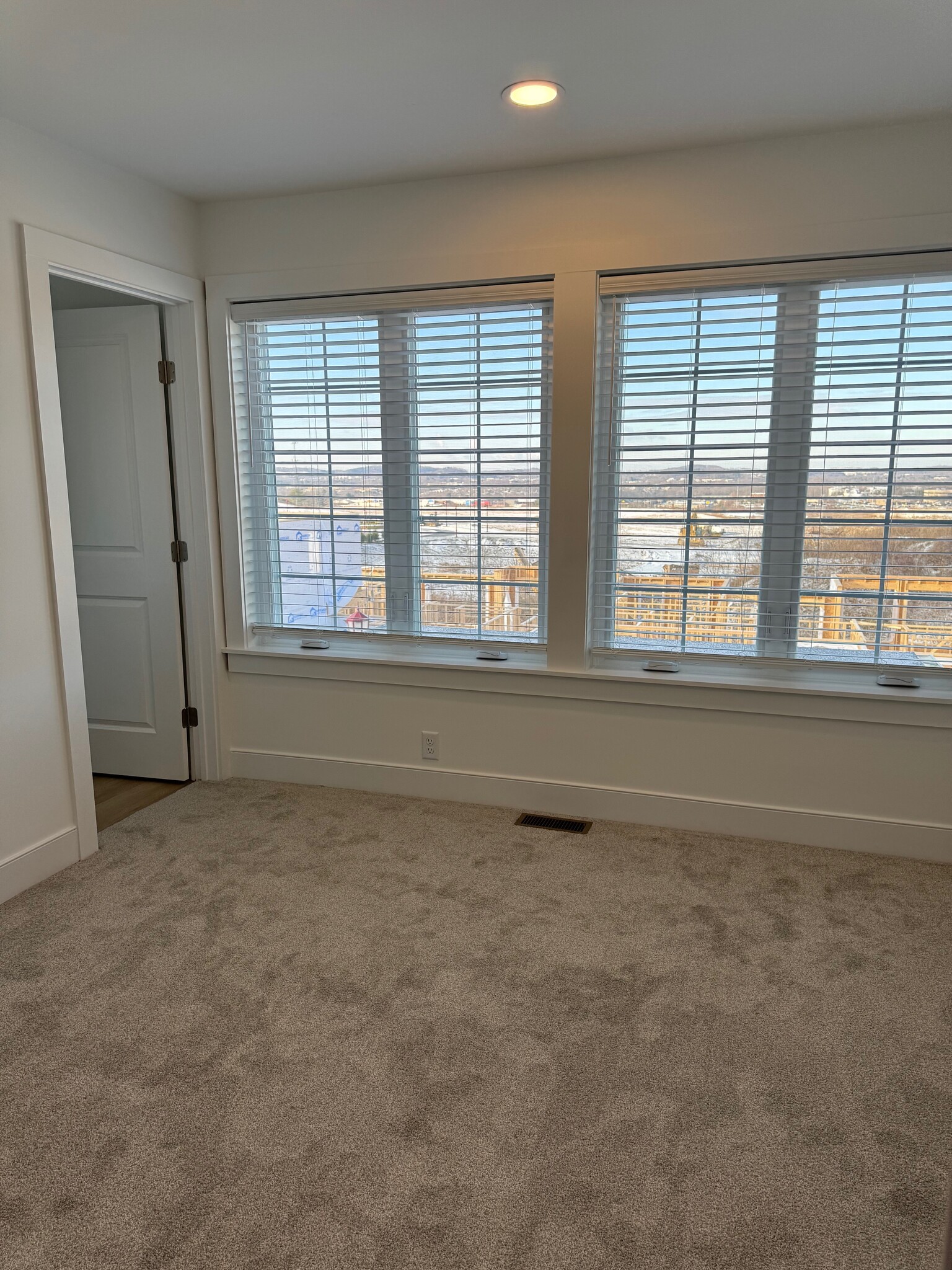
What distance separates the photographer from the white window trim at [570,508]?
309 centimetres

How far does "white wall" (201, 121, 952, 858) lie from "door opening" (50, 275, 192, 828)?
481 mm

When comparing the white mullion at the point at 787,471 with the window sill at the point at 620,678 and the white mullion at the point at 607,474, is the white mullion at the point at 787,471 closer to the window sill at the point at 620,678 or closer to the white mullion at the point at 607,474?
the window sill at the point at 620,678

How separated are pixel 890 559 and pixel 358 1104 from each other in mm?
2560

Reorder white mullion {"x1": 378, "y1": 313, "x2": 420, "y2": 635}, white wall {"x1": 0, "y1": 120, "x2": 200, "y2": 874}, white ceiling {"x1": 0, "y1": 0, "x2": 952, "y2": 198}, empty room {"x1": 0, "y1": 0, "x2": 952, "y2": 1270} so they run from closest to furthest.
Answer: empty room {"x1": 0, "y1": 0, "x2": 952, "y2": 1270}, white ceiling {"x1": 0, "y1": 0, "x2": 952, "y2": 198}, white wall {"x1": 0, "y1": 120, "x2": 200, "y2": 874}, white mullion {"x1": 378, "y1": 313, "x2": 420, "y2": 635}

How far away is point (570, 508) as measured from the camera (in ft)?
11.0

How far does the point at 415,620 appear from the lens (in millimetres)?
3725

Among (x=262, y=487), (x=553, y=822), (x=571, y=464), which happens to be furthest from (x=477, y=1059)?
(x=262, y=487)

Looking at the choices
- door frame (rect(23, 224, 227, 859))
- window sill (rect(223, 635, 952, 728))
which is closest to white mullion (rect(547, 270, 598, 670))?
window sill (rect(223, 635, 952, 728))

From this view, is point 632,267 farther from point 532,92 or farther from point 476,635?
point 476,635

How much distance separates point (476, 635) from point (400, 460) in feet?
2.76

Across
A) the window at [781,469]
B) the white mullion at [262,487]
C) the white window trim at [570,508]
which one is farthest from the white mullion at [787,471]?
the white mullion at [262,487]

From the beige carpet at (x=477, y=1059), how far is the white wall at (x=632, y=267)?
0.99 feet

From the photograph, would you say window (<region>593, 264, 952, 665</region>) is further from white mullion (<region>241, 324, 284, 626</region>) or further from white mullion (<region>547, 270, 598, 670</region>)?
white mullion (<region>241, 324, 284, 626</region>)

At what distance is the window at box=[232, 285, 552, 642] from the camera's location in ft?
11.3
